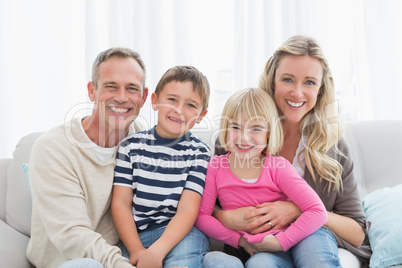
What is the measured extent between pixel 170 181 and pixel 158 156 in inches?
4.4

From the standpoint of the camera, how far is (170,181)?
141 centimetres

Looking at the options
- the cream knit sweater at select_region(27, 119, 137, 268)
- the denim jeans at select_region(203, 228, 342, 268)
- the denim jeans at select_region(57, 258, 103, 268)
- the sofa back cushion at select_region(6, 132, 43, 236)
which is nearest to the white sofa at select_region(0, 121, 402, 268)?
the sofa back cushion at select_region(6, 132, 43, 236)

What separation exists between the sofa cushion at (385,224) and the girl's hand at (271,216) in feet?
1.10

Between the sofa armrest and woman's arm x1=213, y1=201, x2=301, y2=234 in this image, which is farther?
the sofa armrest

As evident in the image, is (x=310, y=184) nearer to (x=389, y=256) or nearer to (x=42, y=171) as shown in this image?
(x=389, y=256)

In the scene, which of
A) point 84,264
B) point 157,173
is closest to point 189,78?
point 157,173

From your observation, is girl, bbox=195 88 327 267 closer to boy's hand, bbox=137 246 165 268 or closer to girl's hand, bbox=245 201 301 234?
girl's hand, bbox=245 201 301 234

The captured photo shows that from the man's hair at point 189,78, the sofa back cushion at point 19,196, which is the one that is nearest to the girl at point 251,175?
the man's hair at point 189,78

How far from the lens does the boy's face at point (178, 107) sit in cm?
145

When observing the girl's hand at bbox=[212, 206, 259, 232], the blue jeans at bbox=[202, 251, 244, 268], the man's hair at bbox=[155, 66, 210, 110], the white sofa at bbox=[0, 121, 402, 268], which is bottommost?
the blue jeans at bbox=[202, 251, 244, 268]

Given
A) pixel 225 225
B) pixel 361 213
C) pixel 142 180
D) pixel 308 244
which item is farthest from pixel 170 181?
pixel 361 213

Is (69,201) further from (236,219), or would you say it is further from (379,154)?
(379,154)

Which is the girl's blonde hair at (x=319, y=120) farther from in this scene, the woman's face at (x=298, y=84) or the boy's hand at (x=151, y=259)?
the boy's hand at (x=151, y=259)

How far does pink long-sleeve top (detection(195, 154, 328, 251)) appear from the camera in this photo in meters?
1.28
